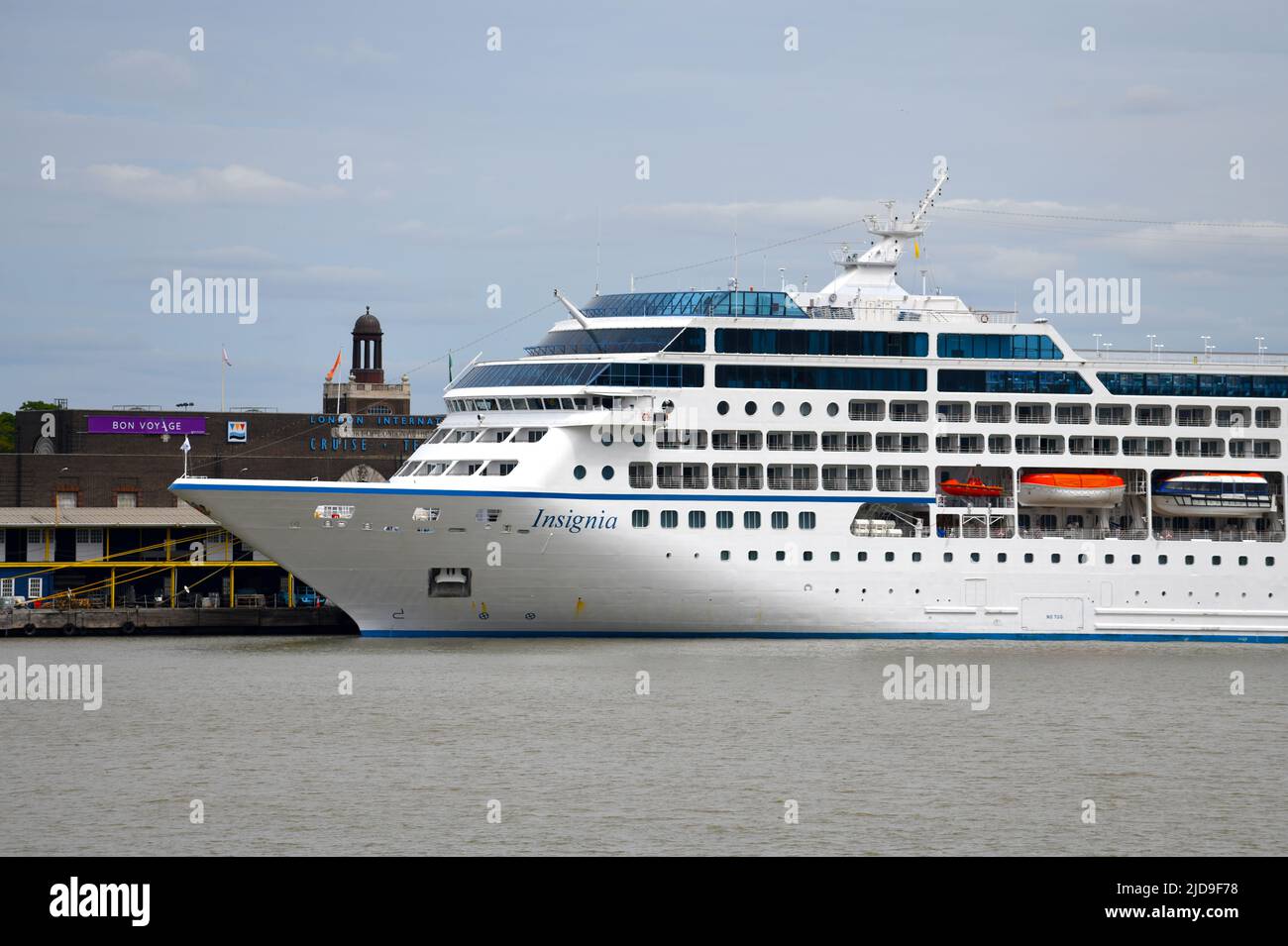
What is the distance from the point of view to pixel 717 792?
29.5 meters

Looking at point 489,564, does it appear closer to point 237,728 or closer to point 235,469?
point 237,728

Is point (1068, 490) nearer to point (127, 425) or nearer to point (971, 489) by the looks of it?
point (971, 489)

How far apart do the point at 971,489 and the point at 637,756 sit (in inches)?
860

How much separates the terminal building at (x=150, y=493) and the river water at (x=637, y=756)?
492 inches

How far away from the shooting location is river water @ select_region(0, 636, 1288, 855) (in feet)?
87.4

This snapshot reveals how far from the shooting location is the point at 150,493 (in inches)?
2763

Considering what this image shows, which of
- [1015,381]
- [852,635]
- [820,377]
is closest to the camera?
[852,635]

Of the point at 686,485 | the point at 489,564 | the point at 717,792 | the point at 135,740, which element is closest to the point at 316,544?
the point at 489,564

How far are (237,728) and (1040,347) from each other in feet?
91.1

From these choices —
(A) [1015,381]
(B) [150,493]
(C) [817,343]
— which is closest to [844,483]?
(C) [817,343]

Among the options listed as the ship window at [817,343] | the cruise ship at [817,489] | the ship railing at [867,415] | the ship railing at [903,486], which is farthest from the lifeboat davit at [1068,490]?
the ship window at [817,343]

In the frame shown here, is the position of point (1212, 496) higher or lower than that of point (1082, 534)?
higher

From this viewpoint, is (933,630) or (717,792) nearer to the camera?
(717,792)

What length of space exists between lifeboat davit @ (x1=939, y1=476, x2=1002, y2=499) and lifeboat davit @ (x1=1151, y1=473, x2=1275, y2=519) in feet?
17.4
